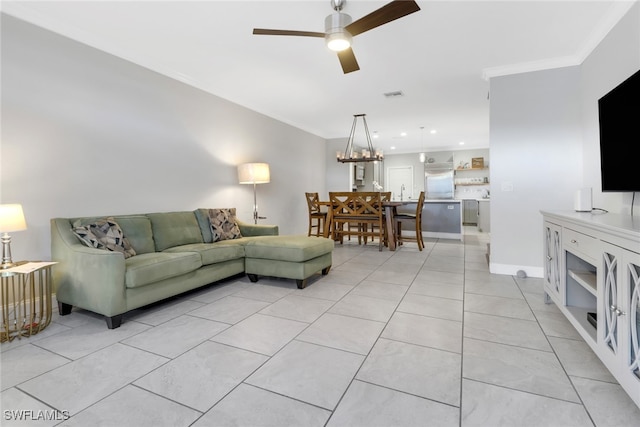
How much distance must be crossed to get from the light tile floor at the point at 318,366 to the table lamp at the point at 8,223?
59cm

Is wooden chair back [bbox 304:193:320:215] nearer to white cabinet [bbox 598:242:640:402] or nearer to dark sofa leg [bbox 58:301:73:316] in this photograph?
dark sofa leg [bbox 58:301:73:316]

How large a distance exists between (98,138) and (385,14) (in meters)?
2.87

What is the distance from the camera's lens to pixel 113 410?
4.48ft

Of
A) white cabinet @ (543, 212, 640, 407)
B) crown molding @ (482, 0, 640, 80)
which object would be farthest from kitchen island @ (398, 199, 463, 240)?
white cabinet @ (543, 212, 640, 407)

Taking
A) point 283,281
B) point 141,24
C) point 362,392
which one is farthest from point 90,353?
point 141,24

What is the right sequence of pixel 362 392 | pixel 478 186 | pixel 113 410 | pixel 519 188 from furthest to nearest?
pixel 478 186 → pixel 519 188 → pixel 362 392 → pixel 113 410

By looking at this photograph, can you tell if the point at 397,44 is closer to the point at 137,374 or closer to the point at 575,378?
the point at 575,378

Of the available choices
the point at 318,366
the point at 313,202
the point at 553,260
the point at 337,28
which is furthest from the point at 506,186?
the point at 313,202

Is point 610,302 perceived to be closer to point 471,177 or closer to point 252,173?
point 252,173

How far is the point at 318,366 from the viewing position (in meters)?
1.71

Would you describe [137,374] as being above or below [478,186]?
below

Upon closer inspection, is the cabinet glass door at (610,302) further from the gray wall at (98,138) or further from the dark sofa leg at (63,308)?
the gray wall at (98,138)

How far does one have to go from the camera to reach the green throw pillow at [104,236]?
252 cm

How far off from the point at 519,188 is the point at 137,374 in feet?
13.2
